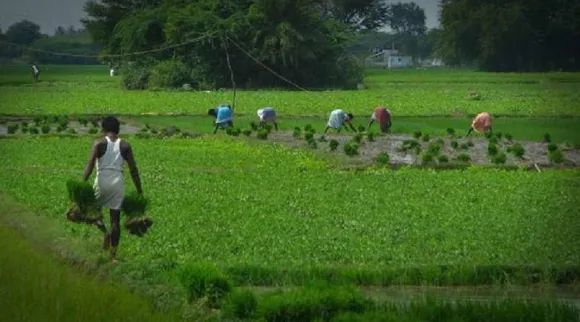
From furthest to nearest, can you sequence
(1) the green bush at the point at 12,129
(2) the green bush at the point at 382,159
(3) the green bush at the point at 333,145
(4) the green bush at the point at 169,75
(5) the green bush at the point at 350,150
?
(4) the green bush at the point at 169,75 < (1) the green bush at the point at 12,129 < (3) the green bush at the point at 333,145 < (5) the green bush at the point at 350,150 < (2) the green bush at the point at 382,159

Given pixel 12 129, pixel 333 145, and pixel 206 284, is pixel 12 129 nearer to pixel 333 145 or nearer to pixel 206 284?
pixel 333 145

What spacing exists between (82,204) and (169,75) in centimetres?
2835

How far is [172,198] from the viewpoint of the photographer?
1216 centimetres

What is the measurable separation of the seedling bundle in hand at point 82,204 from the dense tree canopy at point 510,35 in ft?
10.8

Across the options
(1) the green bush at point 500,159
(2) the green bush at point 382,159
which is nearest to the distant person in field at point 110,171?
(2) the green bush at point 382,159

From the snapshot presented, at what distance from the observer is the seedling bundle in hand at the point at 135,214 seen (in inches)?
325

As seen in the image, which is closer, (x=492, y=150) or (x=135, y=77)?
(x=492, y=150)

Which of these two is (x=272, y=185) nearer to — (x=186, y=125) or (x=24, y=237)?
(x=24, y=237)

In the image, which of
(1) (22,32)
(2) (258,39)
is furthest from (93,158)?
(2) (258,39)

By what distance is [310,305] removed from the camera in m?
6.55

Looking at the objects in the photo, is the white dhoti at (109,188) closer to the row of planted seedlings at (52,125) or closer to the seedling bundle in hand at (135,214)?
the seedling bundle in hand at (135,214)

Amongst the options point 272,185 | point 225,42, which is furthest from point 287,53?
point 272,185

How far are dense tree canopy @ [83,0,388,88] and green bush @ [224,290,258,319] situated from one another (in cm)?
1877

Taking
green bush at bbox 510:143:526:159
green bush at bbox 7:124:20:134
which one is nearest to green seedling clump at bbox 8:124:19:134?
green bush at bbox 7:124:20:134
